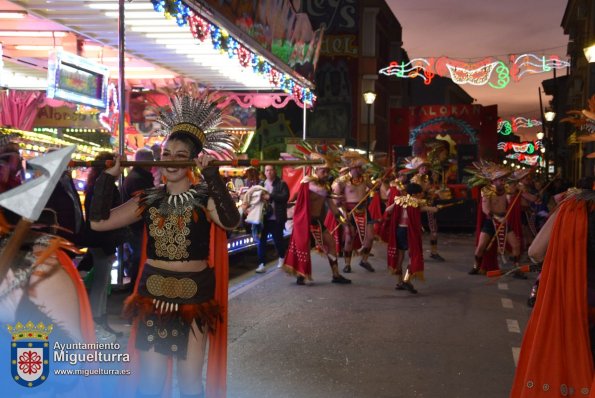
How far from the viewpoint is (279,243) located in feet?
40.9

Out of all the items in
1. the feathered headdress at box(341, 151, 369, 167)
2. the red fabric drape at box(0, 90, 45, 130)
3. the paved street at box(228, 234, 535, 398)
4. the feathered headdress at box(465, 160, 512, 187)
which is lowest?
the paved street at box(228, 234, 535, 398)

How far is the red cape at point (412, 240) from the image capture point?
10.1 metres

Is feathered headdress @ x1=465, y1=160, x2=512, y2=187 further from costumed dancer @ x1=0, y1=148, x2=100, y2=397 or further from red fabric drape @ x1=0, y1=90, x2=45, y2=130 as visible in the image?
costumed dancer @ x1=0, y1=148, x2=100, y2=397

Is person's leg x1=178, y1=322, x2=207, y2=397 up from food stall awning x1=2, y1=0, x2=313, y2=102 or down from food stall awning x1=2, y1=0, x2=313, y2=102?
down

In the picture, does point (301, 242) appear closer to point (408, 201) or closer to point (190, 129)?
point (408, 201)

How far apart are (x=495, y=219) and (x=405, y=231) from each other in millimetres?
2357

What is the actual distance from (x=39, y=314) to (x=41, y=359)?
22 cm

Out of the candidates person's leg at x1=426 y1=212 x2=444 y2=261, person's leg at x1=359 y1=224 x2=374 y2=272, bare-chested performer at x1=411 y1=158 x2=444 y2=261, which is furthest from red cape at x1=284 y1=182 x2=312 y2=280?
person's leg at x1=426 y1=212 x2=444 y2=261

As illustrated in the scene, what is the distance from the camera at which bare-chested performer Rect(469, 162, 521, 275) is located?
11930 millimetres

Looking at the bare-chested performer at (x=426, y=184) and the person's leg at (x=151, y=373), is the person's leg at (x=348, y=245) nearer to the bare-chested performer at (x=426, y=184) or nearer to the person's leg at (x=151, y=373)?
the bare-chested performer at (x=426, y=184)

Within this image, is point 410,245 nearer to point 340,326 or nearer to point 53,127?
point 340,326

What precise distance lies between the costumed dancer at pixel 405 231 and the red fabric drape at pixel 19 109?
23.5ft

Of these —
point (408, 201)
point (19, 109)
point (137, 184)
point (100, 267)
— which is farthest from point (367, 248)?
point (19, 109)

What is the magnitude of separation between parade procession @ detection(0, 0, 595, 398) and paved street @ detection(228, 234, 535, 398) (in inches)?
1.5
